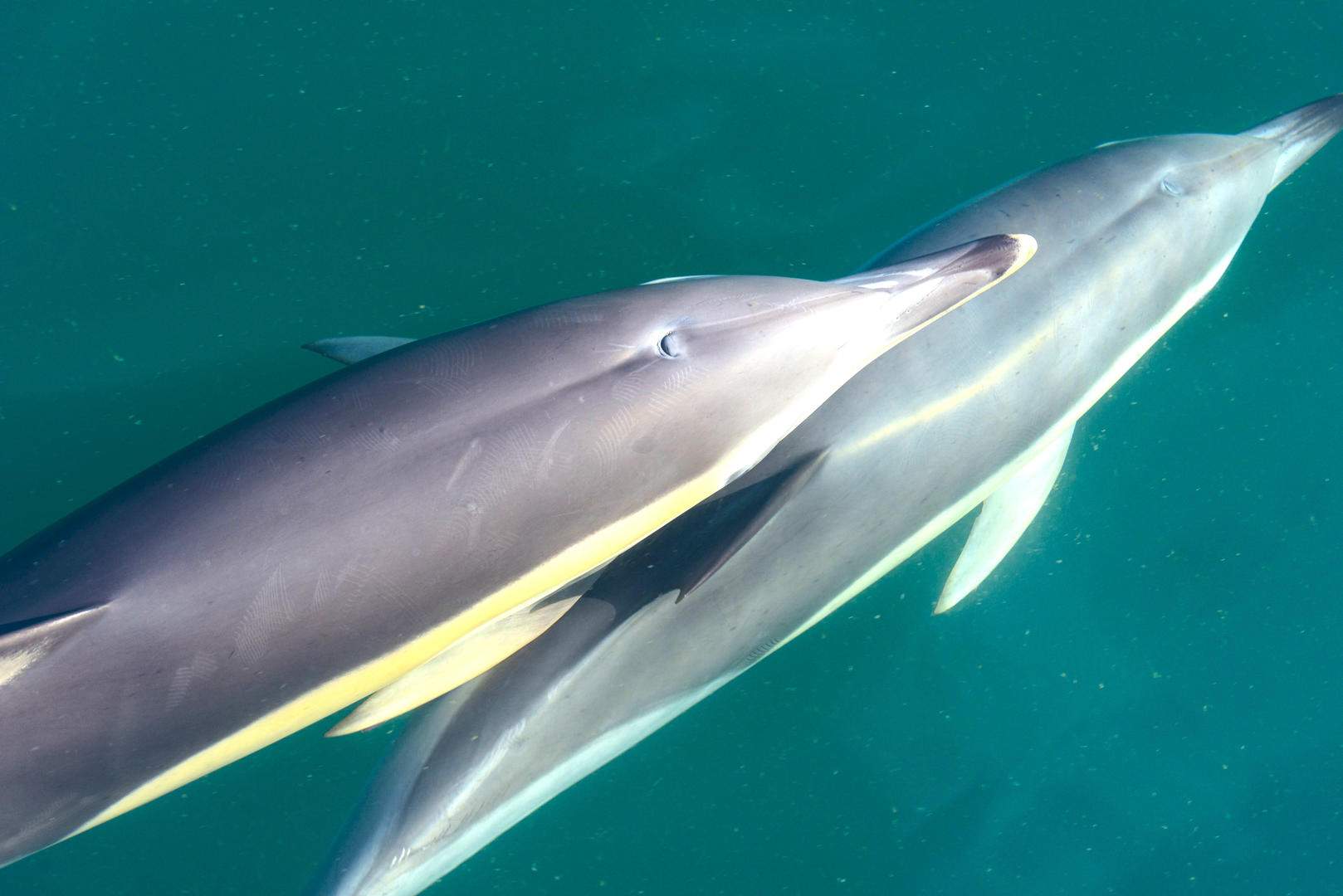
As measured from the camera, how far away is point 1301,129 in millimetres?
3795

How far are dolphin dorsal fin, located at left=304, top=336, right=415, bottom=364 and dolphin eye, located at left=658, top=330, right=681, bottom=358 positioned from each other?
4.08 ft

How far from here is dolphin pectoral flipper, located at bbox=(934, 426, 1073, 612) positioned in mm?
3771

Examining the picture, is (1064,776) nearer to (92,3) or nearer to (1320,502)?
(1320,502)

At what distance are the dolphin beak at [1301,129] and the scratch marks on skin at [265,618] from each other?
3.69 metres

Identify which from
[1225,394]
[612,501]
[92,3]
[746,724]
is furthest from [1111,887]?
[92,3]

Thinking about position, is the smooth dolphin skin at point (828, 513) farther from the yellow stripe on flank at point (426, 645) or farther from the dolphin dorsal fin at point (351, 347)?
the dolphin dorsal fin at point (351, 347)

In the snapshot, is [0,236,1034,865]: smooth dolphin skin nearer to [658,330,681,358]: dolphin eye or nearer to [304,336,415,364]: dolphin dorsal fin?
[658,330,681,358]: dolphin eye

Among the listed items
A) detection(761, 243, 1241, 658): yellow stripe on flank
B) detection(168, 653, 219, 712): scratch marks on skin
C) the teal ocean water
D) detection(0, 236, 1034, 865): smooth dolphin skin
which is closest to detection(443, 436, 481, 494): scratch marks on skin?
detection(0, 236, 1034, 865): smooth dolphin skin

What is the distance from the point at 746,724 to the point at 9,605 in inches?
103

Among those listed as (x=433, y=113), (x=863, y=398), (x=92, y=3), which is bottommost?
(x=863, y=398)

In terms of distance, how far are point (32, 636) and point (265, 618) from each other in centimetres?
41

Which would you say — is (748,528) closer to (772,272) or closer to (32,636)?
(32,636)

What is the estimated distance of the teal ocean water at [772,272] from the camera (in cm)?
360

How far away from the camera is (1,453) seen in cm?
348
